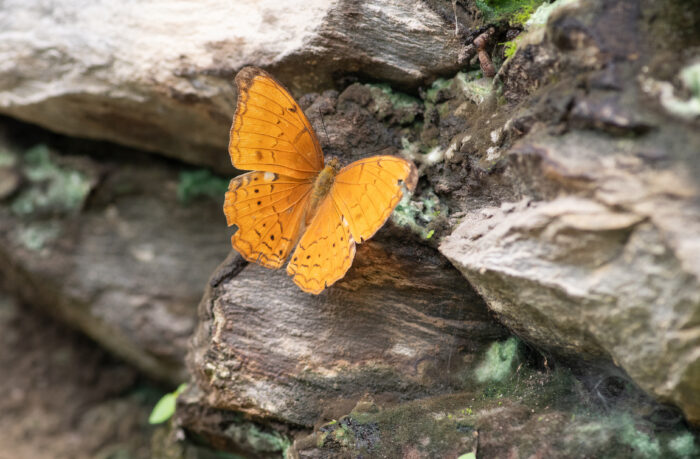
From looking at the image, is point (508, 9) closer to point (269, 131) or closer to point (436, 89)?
point (436, 89)

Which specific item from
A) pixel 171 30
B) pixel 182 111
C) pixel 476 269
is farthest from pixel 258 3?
pixel 476 269

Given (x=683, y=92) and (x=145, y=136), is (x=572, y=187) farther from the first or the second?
(x=145, y=136)

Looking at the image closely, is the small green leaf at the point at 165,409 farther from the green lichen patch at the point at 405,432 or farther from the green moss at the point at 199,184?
the green moss at the point at 199,184

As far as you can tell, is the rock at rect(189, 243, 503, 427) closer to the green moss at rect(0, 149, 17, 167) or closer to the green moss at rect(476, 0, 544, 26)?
the green moss at rect(476, 0, 544, 26)

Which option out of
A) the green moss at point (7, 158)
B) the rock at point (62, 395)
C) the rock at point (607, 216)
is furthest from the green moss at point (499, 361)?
the green moss at point (7, 158)

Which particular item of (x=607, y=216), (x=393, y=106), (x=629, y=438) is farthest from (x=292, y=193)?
(x=629, y=438)
